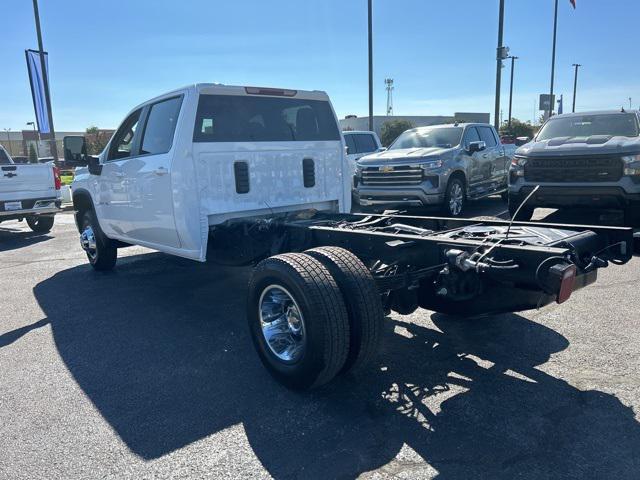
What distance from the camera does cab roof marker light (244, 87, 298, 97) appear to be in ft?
17.8

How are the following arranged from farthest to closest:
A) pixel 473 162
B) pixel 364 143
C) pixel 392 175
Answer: pixel 364 143
pixel 473 162
pixel 392 175

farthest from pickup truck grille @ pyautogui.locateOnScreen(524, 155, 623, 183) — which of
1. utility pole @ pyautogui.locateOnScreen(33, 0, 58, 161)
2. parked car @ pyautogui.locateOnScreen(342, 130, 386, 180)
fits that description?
utility pole @ pyautogui.locateOnScreen(33, 0, 58, 161)

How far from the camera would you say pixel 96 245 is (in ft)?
24.0

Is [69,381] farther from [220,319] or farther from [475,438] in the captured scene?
[475,438]

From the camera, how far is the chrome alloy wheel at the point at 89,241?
24.2 feet

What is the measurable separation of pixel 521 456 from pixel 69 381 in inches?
124

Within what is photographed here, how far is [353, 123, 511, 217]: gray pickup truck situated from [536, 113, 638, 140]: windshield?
1588mm

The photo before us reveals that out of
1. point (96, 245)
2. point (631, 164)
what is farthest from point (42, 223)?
point (631, 164)

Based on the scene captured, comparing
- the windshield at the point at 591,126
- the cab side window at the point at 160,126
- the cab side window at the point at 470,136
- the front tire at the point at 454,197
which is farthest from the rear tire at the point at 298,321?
the cab side window at the point at 470,136

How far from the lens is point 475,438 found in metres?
2.94

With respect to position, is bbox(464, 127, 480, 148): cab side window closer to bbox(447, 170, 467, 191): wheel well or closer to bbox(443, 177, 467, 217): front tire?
bbox(447, 170, 467, 191): wheel well

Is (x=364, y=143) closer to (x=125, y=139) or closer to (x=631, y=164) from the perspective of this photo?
(x=631, y=164)

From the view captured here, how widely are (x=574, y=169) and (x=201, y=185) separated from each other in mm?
6095

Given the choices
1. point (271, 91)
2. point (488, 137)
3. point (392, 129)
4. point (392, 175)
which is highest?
point (271, 91)
